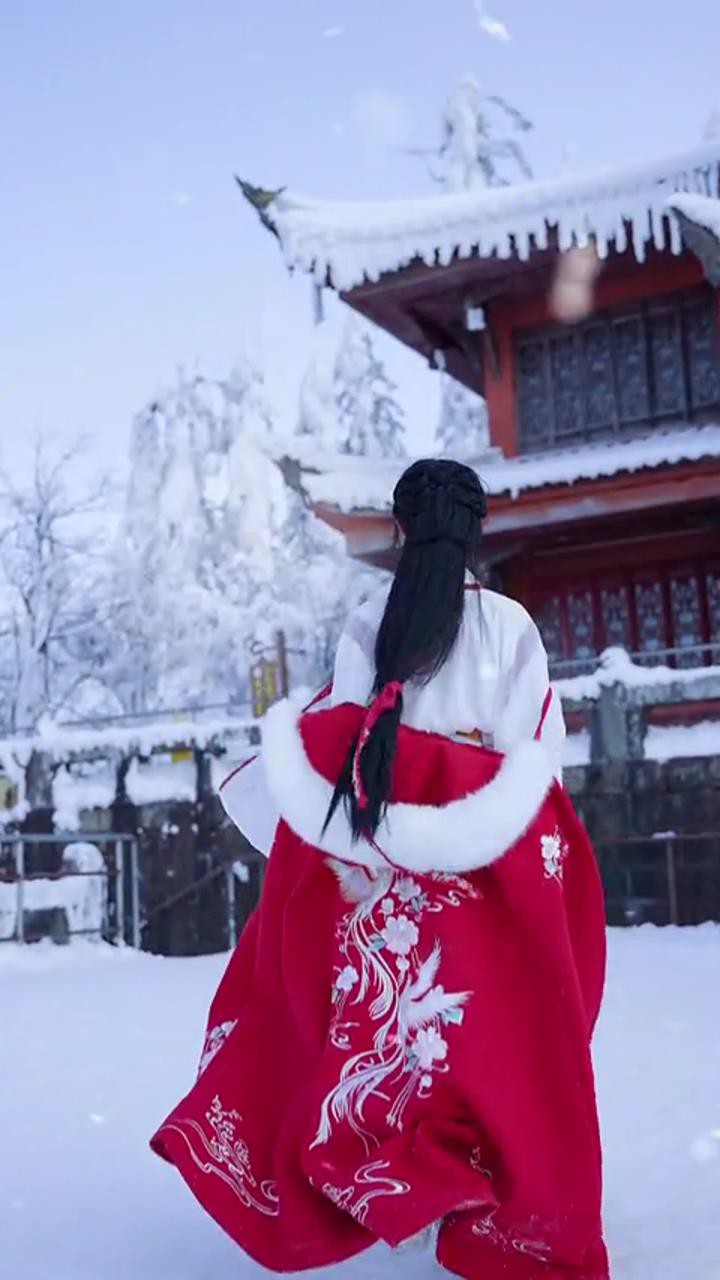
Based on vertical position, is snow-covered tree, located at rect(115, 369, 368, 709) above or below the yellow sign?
above

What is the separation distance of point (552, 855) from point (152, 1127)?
2.31 meters

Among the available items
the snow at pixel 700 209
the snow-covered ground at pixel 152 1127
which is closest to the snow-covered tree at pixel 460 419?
the snow at pixel 700 209

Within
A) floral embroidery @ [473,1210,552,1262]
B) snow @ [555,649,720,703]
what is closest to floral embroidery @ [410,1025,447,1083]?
floral embroidery @ [473,1210,552,1262]

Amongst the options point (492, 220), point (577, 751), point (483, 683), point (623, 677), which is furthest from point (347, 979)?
point (492, 220)

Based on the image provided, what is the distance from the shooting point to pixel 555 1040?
2.49 meters

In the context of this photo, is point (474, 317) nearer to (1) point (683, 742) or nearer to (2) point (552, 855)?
(1) point (683, 742)

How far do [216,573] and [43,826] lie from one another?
588 inches

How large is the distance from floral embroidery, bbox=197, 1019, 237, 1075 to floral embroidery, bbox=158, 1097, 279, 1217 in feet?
0.47

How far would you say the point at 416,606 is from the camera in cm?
272

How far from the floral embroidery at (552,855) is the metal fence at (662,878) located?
336 inches

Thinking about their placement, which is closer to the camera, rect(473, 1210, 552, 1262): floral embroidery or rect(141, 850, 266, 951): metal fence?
rect(473, 1210, 552, 1262): floral embroidery

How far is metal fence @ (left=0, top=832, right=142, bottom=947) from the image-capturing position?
11609 millimetres

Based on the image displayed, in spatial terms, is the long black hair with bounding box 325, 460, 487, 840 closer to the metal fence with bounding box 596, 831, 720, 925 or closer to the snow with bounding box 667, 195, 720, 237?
the metal fence with bounding box 596, 831, 720, 925

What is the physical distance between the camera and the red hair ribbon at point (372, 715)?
2.55 m
